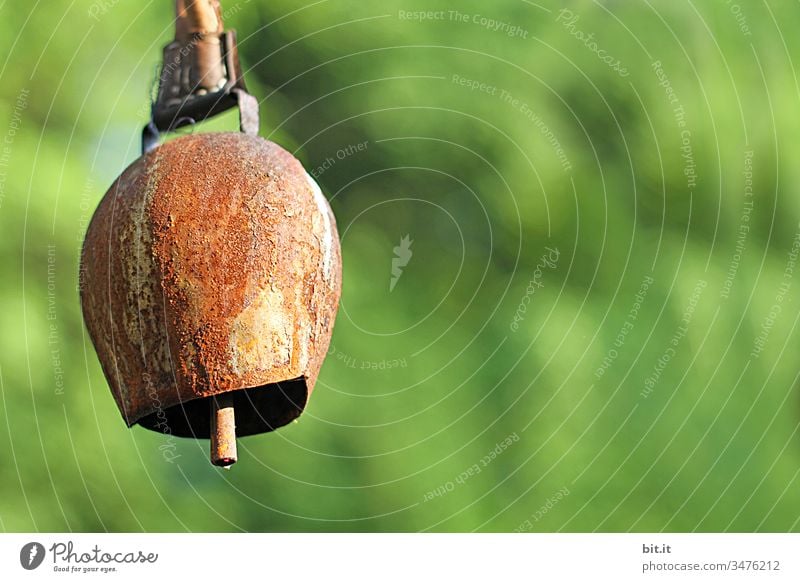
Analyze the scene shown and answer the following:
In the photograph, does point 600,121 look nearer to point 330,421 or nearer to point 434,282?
point 434,282

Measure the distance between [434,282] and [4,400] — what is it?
1541mm

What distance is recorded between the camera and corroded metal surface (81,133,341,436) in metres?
1.95

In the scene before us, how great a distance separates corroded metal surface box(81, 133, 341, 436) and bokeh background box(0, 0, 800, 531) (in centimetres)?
299

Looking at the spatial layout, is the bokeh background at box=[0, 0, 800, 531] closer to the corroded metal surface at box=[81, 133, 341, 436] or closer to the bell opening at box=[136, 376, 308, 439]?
the bell opening at box=[136, 376, 308, 439]

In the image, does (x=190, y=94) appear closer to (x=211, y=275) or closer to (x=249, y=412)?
(x=211, y=275)

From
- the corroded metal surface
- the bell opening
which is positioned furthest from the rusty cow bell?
the bell opening

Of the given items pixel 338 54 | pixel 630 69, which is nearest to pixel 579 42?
pixel 630 69

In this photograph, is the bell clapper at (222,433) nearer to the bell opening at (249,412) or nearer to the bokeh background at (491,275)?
the bell opening at (249,412)

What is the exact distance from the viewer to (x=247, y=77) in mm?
5262

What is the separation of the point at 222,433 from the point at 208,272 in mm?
212

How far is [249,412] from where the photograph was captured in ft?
7.42

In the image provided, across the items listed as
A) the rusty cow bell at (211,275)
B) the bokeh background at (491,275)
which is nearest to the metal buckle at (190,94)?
the rusty cow bell at (211,275)

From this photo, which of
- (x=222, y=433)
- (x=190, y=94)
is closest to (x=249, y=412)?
(x=222, y=433)

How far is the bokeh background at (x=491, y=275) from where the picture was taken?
16.7ft
